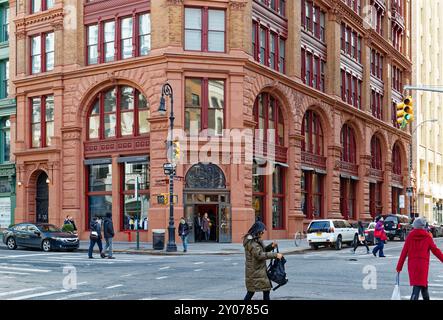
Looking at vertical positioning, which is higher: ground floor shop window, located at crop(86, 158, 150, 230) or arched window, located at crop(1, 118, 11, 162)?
arched window, located at crop(1, 118, 11, 162)

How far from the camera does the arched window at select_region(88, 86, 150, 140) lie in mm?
40531

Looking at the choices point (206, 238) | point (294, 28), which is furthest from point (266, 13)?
point (206, 238)

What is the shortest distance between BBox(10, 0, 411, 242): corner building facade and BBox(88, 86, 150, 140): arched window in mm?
74

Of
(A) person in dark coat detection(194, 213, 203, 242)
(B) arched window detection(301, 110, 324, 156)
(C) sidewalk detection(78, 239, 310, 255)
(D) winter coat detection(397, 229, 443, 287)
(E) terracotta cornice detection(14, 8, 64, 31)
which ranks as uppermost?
(E) terracotta cornice detection(14, 8, 64, 31)

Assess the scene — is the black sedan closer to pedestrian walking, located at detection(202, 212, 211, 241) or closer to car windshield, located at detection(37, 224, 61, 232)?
car windshield, located at detection(37, 224, 61, 232)

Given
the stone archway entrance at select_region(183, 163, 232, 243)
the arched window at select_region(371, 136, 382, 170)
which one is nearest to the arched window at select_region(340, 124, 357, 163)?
the arched window at select_region(371, 136, 382, 170)

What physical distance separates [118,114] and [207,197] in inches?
303

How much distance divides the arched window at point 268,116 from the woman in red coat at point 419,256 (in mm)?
30163

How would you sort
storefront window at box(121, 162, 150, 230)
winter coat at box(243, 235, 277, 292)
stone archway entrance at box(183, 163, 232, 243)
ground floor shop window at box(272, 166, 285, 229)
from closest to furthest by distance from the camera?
winter coat at box(243, 235, 277, 292) → stone archway entrance at box(183, 163, 232, 243) → storefront window at box(121, 162, 150, 230) → ground floor shop window at box(272, 166, 285, 229)

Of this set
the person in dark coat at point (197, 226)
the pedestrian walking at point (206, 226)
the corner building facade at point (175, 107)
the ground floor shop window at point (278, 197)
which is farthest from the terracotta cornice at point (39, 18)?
the ground floor shop window at point (278, 197)

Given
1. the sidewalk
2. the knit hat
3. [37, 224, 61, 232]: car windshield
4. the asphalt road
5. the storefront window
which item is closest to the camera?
the knit hat

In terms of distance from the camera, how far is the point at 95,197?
4266cm

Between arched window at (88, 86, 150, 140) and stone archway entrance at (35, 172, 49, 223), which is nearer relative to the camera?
arched window at (88, 86, 150, 140)

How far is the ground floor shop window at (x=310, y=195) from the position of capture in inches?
1906
